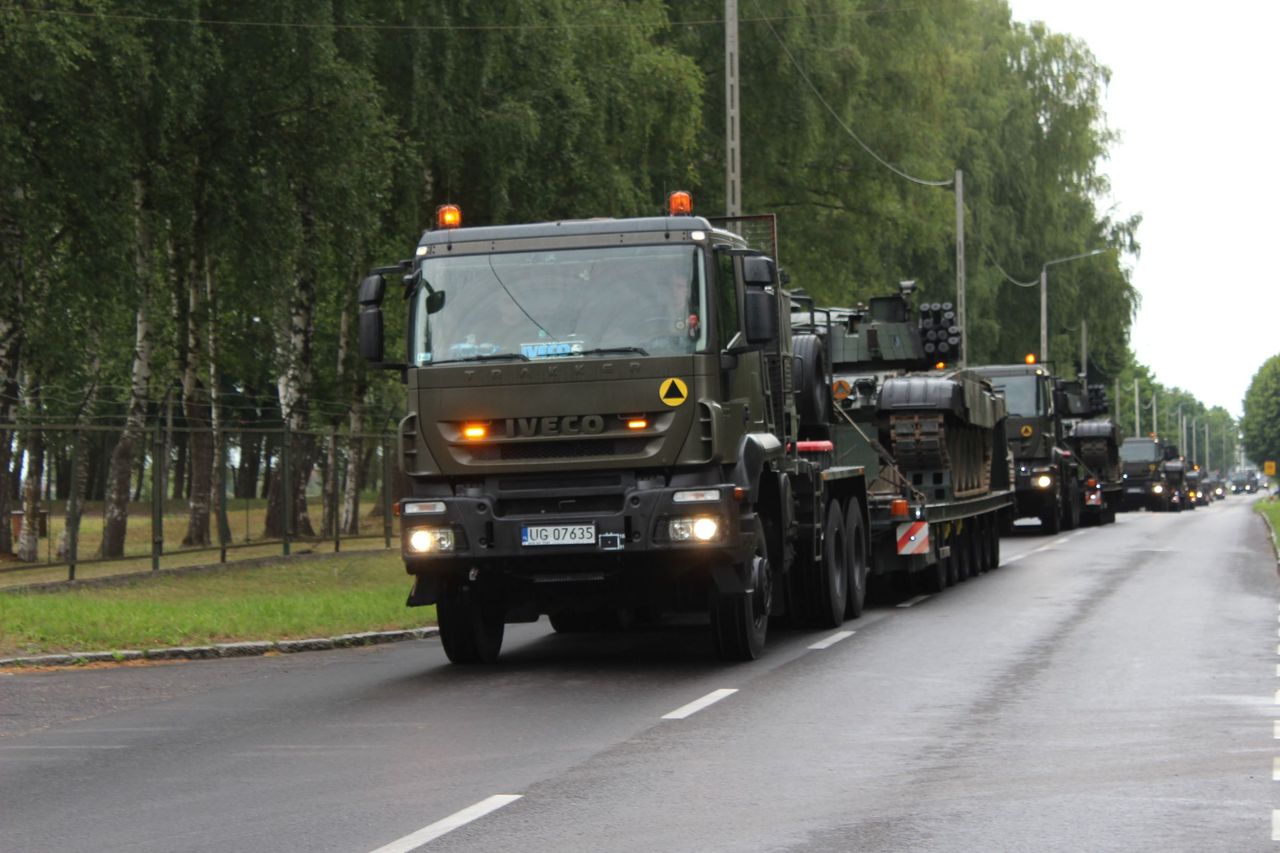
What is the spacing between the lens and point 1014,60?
6325 centimetres

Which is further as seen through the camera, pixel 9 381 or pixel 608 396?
pixel 9 381

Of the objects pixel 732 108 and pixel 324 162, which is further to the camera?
pixel 732 108

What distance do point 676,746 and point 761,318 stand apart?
4.19 meters

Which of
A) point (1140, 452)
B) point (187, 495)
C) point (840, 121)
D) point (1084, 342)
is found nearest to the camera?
point (187, 495)

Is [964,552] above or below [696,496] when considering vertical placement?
below

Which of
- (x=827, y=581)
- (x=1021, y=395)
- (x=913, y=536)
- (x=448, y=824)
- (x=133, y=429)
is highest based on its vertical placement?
(x=1021, y=395)

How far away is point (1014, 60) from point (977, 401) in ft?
128

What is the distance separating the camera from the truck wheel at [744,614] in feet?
47.8

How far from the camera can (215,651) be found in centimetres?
1627

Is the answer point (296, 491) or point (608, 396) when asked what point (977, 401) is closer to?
point (296, 491)

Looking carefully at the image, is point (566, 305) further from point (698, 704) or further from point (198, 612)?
point (198, 612)

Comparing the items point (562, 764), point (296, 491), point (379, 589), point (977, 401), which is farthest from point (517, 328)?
point (296, 491)

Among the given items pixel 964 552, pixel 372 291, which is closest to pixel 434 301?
pixel 372 291

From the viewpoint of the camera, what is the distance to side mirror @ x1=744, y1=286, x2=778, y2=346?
13836 millimetres
